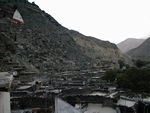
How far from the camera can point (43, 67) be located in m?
29.6

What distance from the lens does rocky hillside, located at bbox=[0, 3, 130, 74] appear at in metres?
28.5

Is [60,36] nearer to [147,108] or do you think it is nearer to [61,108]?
[147,108]

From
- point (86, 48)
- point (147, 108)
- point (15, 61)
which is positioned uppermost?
point (86, 48)

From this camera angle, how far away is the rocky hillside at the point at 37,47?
28531 mm

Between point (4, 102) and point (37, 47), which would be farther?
point (37, 47)

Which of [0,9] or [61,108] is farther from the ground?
[0,9]

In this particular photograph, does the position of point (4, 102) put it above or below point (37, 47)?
below

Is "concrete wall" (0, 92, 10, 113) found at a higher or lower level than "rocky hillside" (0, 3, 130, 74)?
lower

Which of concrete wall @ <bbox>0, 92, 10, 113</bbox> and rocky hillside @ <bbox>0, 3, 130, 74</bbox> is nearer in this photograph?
concrete wall @ <bbox>0, 92, 10, 113</bbox>

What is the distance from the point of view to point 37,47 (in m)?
37.1

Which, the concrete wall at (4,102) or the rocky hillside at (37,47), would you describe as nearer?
the concrete wall at (4,102)

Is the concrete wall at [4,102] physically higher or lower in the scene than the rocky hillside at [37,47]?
lower

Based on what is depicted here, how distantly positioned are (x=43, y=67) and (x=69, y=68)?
562 centimetres

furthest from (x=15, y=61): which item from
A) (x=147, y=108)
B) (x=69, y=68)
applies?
(x=147, y=108)
